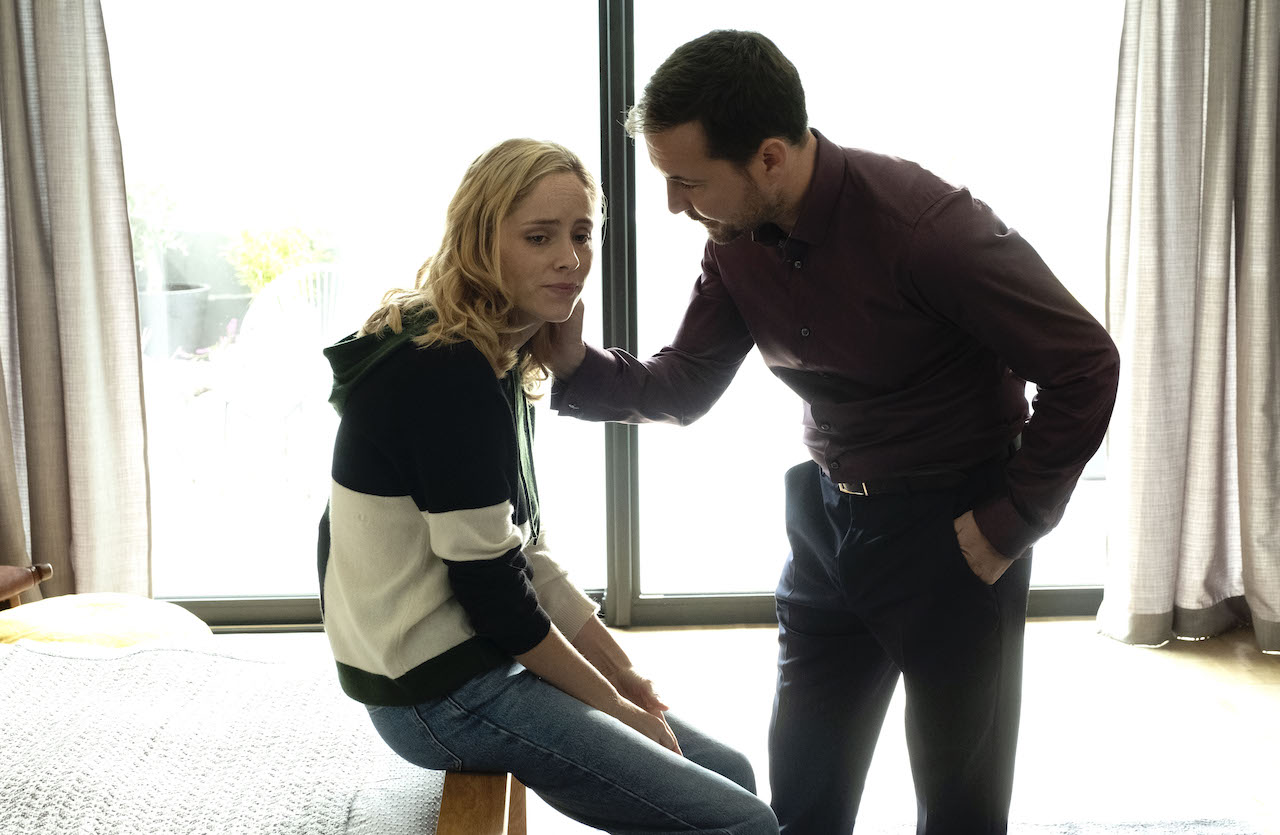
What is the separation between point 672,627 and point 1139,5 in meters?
2.16

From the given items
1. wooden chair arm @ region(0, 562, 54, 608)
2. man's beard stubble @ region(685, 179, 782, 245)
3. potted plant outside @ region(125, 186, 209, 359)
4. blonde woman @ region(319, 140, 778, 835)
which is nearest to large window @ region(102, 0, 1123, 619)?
potted plant outside @ region(125, 186, 209, 359)

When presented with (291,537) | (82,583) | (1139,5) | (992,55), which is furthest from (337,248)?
(1139,5)

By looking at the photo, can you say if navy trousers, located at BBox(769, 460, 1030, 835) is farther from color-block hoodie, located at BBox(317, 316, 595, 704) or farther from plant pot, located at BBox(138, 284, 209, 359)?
plant pot, located at BBox(138, 284, 209, 359)

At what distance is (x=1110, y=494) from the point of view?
10.4 feet

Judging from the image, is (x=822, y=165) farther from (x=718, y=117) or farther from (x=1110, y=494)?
(x=1110, y=494)

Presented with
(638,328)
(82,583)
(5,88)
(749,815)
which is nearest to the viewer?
(749,815)

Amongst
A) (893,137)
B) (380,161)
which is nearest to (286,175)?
(380,161)

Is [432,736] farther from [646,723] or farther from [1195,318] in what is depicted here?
[1195,318]

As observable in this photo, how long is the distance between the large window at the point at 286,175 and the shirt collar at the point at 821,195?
5.46 ft

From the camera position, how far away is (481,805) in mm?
1337

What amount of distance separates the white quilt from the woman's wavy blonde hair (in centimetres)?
58

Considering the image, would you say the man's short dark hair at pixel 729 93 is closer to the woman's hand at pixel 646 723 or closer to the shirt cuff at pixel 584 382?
the shirt cuff at pixel 584 382

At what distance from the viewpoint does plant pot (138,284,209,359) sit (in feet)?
10.6

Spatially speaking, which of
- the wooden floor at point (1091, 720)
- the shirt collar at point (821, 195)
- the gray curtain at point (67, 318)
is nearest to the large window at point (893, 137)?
the wooden floor at point (1091, 720)
